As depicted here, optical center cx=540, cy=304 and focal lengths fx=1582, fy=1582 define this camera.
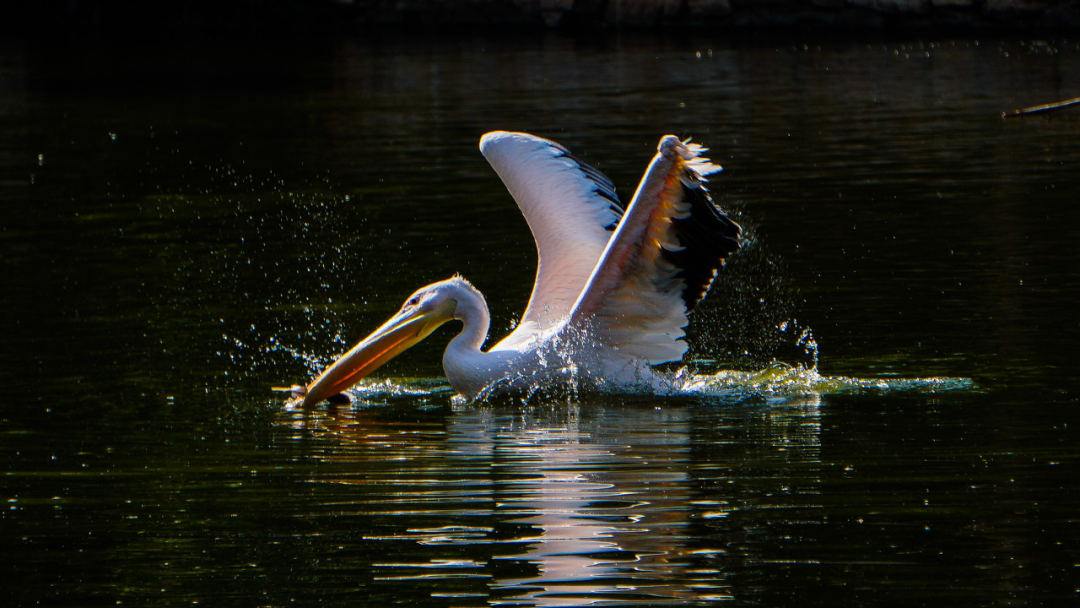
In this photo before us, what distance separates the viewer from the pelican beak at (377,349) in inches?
252

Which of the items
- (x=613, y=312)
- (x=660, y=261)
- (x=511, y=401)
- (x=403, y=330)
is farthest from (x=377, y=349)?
(x=660, y=261)


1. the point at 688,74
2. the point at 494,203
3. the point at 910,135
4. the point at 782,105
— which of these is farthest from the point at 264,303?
the point at 688,74

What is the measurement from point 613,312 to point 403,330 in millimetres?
925

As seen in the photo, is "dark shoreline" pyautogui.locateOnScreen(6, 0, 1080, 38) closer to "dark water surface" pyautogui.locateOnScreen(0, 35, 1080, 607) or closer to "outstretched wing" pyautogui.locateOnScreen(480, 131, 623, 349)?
"dark water surface" pyautogui.locateOnScreen(0, 35, 1080, 607)

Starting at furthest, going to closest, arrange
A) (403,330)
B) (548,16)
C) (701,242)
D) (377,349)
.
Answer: (548,16) < (403,330) < (377,349) < (701,242)

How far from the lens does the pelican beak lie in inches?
252

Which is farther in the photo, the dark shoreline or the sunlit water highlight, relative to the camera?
the dark shoreline

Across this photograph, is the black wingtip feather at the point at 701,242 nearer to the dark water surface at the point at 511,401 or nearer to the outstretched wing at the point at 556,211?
the dark water surface at the point at 511,401

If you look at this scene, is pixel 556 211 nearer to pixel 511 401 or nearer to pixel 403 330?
pixel 403 330

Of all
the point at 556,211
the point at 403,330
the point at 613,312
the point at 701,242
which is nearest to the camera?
the point at 701,242

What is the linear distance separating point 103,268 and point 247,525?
16.4 feet

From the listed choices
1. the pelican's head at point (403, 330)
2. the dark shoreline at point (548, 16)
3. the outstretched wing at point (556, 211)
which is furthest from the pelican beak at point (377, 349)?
the dark shoreline at point (548, 16)

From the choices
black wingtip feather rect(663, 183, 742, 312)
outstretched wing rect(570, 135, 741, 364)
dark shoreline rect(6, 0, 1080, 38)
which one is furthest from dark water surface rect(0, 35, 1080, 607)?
dark shoreline rect(6, 0, 1080, 38)

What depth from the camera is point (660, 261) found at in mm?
6168
